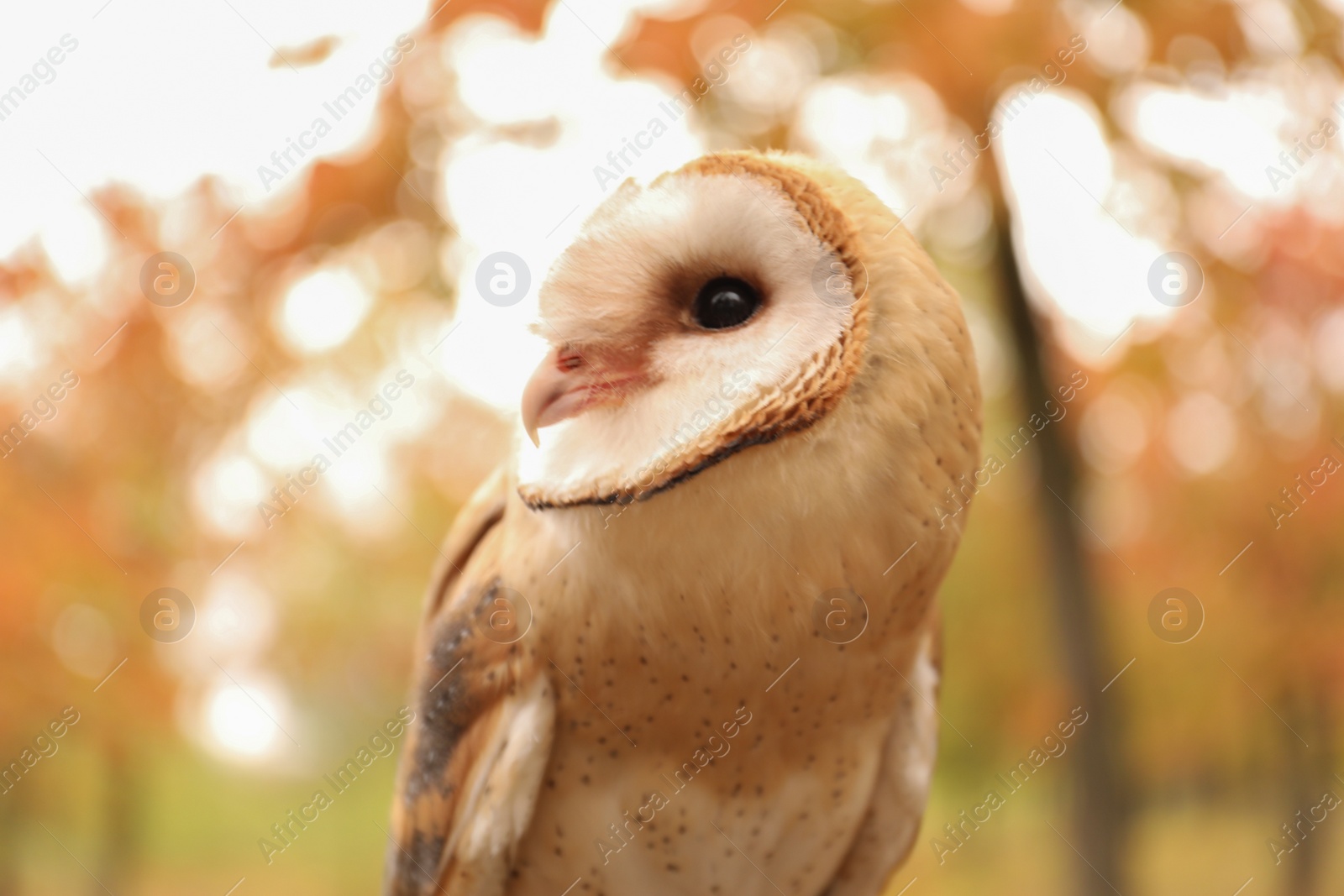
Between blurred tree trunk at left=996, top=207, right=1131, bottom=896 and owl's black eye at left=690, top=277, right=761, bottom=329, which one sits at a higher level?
owl's black eye at left=690, top=277, right=761, bottom=329

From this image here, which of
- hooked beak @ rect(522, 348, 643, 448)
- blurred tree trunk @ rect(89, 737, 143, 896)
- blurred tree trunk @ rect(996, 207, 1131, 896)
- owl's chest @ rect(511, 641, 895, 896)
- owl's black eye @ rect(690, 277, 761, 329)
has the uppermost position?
owl's black eye @ rect(690, 277, 761, 329)

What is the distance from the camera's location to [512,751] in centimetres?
67

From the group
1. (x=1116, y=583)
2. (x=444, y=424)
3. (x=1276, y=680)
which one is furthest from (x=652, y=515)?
(x=1276, y=680)

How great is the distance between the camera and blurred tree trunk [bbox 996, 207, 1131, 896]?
1.65 m

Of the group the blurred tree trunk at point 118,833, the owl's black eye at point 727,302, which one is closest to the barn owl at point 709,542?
the owl's black eye at point 727,302

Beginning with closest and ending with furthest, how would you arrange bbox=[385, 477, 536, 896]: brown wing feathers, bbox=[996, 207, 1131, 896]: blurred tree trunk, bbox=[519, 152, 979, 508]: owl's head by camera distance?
bbox=[519, 152, 979, 508]: owl's head < bbox=[385, 477, 536, 896]: brown wing feathers < bbox=[996, 207, 1131, 896]: blurred tree trunk

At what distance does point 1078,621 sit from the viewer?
5.46ft

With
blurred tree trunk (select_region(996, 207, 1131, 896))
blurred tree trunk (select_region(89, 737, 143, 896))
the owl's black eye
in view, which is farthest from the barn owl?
blurred tree trunk (select_region(89, 737, 143, 896))

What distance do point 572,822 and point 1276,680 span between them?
7.06 ft

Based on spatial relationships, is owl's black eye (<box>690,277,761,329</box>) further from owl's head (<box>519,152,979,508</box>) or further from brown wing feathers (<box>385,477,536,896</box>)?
brown wing feathers (<box>385,477,536,896</box>)

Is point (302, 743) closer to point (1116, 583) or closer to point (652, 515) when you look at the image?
point (1116, 583)

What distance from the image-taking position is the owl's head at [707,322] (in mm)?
539

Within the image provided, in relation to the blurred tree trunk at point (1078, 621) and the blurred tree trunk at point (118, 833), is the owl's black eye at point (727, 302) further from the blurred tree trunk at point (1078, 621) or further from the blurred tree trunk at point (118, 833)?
the blurred tree trunk at point (118, 833)

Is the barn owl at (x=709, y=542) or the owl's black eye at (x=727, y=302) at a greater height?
the owl's black eye at (x=727, y=302)
